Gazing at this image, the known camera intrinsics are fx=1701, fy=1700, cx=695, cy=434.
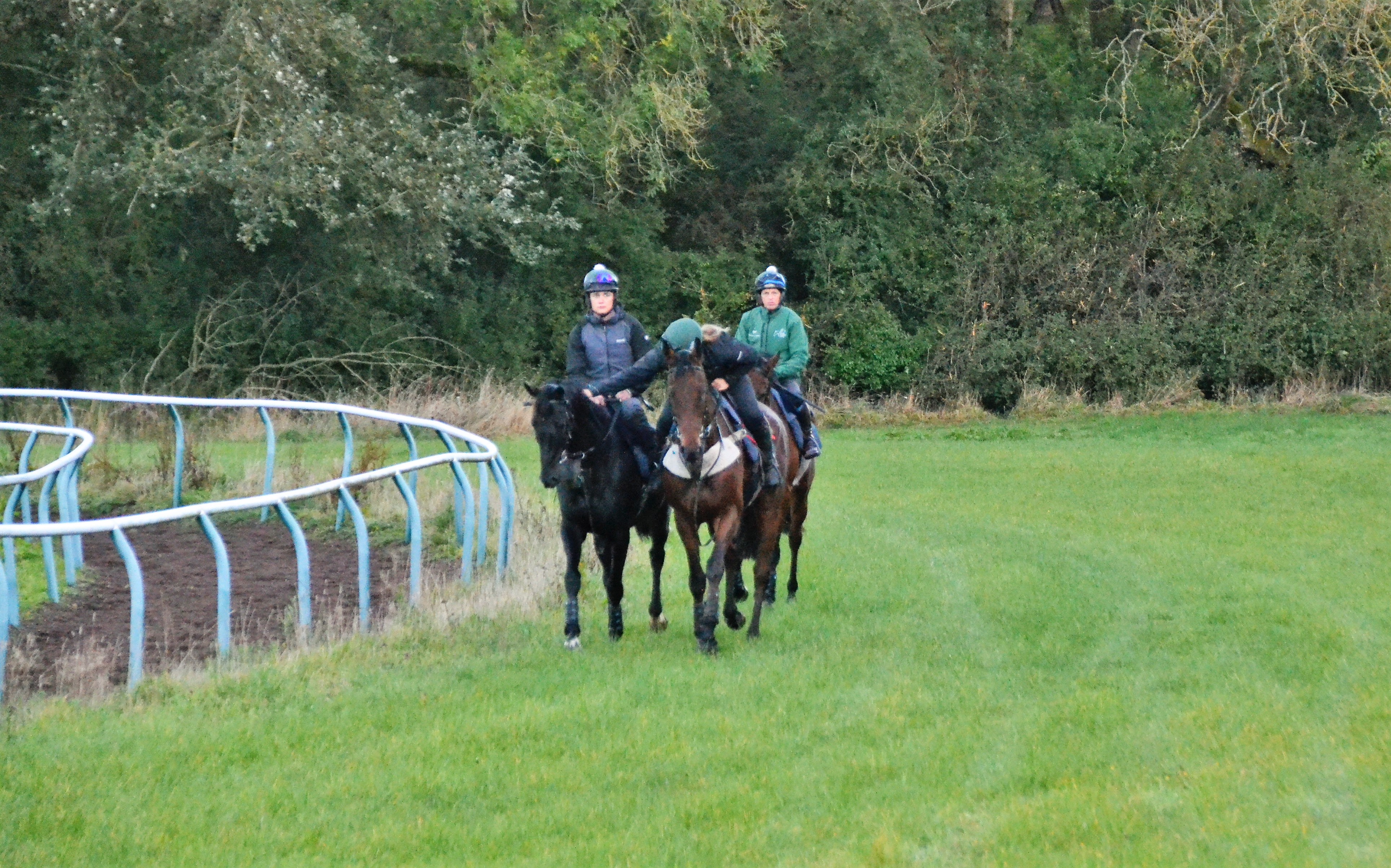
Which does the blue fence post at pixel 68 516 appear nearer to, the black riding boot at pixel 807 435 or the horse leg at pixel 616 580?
the horse leg at pixel 616 580

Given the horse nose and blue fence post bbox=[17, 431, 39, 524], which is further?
blue fence post bbox=[17, 431, 39, 524]

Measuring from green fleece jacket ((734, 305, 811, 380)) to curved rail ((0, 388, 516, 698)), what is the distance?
7.72 ft

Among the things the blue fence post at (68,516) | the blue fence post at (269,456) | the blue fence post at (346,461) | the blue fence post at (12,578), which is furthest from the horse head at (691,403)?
the blue fence post at (269,456)

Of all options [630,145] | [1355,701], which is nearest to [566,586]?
[1355,701]

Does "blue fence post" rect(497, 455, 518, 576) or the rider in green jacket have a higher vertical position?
the rider in green jacket

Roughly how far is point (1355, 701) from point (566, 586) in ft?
14.0

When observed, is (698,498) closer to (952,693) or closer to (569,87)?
(952,693)

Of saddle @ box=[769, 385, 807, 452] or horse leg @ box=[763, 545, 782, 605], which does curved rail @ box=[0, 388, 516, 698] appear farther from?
saddle @ box=[769, 385, 807, 452]

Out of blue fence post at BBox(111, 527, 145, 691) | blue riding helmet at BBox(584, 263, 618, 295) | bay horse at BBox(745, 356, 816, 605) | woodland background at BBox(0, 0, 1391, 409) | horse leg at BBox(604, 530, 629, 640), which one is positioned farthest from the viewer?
woodland background at BBox(0, 0, 1391, 409)

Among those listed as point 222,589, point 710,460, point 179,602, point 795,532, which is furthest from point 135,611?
point 795,532

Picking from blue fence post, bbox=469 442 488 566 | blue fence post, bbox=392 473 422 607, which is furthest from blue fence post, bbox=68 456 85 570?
blue fence post, bbox=469 442 488 566

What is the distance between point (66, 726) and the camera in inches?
289

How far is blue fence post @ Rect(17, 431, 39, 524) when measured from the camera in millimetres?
12906

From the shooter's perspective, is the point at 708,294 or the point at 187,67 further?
the point at 708,294
